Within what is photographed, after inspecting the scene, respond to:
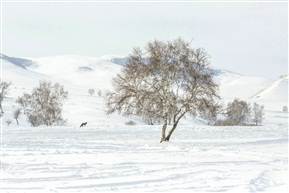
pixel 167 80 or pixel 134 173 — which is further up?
pixel 167 80

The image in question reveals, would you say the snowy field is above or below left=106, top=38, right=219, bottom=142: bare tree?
below

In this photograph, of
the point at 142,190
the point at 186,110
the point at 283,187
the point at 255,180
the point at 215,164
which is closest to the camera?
the point at 142,190

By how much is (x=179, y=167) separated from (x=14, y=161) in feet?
20.6

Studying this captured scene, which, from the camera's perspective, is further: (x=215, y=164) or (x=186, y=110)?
(x=186, y=110)

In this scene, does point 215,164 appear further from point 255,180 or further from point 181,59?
point 181,59

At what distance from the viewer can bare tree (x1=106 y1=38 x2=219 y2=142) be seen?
2939 centimetres

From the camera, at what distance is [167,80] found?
98.2 ft

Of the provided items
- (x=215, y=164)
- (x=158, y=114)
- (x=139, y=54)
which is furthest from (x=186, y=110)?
(x=215, y=164)

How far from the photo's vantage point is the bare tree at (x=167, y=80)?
29.4 m

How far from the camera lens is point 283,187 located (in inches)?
479

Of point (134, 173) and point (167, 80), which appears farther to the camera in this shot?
point (167, 80)

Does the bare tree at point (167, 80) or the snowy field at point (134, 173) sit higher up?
the bare tree at point (167, 80)

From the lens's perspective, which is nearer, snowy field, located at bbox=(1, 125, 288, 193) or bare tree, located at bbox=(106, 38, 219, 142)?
snowy field, located at bbox=(1, 125, 288, 193)

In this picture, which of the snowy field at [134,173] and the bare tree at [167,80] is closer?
the snowy field at [134,173]
